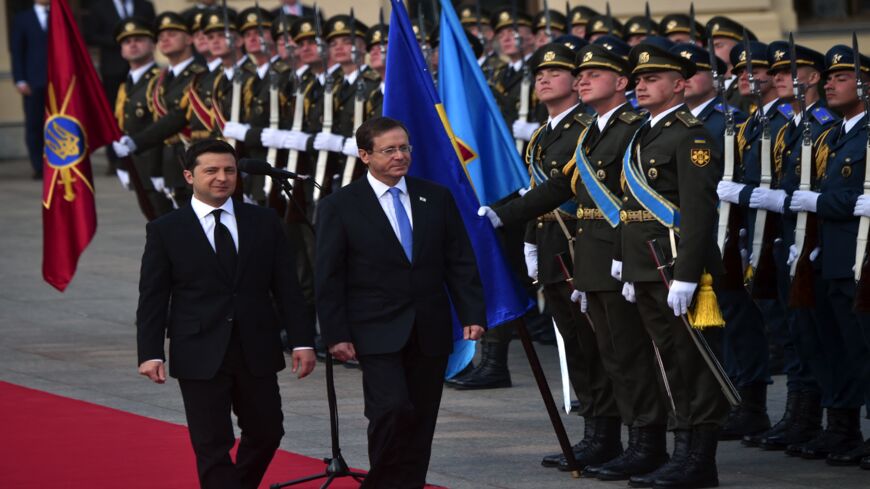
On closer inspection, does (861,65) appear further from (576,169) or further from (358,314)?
(358,314)

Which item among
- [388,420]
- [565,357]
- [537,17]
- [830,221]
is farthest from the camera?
[537,17]

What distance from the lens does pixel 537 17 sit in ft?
41.4

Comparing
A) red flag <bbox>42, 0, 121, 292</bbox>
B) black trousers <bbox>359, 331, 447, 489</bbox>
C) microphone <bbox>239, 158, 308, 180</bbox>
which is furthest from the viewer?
red flag <bbox>42, 0, 121, 292</bbox>

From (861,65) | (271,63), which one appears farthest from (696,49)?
(271,63)

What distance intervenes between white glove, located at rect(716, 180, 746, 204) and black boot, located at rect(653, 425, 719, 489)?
131 cm

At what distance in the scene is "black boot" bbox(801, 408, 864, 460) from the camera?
790cm

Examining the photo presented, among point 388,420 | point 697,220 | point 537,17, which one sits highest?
point 537,17

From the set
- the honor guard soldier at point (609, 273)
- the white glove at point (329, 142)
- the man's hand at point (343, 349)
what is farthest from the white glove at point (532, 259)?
the white glove at point (329, 142)

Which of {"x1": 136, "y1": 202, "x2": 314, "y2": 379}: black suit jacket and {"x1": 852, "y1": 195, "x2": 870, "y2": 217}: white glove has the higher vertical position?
{"x1": 852, "y1": 195, "x2": 870, "y2": 217}: white glove

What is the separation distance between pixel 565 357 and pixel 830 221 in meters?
1.32

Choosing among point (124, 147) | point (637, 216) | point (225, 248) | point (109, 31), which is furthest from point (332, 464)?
point (109, 31)

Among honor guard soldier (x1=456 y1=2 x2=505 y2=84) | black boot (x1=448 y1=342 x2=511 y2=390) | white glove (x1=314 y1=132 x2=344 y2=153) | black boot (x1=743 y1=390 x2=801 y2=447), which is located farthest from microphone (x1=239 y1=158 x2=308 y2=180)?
honor guard soldier (x1=456 y1=2 x2=505 y2=84)

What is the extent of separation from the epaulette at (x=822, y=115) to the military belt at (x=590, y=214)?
3.66ft

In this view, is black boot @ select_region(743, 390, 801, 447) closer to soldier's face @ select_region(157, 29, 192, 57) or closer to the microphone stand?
the microphone stand
